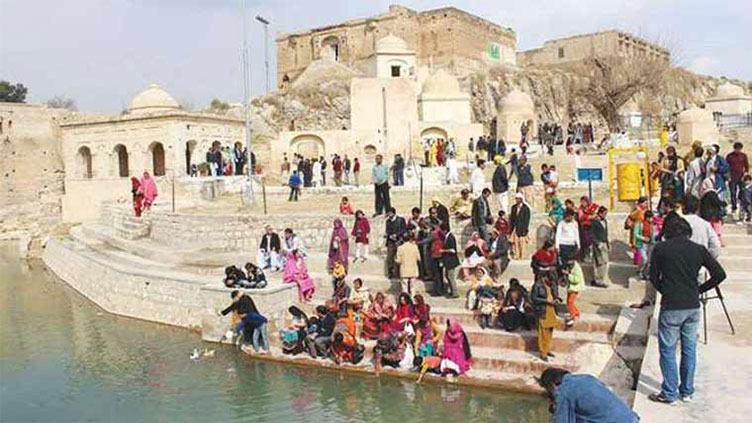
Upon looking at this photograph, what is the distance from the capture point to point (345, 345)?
34.9 feet

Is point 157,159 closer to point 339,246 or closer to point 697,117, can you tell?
point 339,246

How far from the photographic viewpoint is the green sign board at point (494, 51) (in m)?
59.6

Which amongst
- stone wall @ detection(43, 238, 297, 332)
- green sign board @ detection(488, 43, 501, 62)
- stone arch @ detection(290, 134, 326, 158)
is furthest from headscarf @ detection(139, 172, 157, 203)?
green sign board @ detection(488, 43, 501, 62)

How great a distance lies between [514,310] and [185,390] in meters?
4.81

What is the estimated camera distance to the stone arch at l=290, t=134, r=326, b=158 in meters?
34.0

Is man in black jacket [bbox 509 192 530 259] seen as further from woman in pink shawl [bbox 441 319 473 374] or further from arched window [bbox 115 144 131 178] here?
arched window [bbox 115 144 131 178]

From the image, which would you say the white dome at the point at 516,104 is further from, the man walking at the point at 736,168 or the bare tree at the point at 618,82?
the man walking at the point at 736,168

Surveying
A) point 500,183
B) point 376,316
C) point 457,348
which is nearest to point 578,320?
point 457,348

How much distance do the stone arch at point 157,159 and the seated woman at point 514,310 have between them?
2331 centimetres

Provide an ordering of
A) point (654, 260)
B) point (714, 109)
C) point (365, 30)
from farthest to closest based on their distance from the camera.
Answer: point (365, 30)
point (714, 109)
point (654, 260)

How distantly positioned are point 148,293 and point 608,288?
918 centimetres

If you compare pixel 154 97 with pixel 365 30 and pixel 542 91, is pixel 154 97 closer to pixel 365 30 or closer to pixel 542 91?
pixel 365 30

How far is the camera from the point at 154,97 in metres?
33.3

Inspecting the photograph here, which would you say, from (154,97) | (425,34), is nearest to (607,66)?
(425,34)
